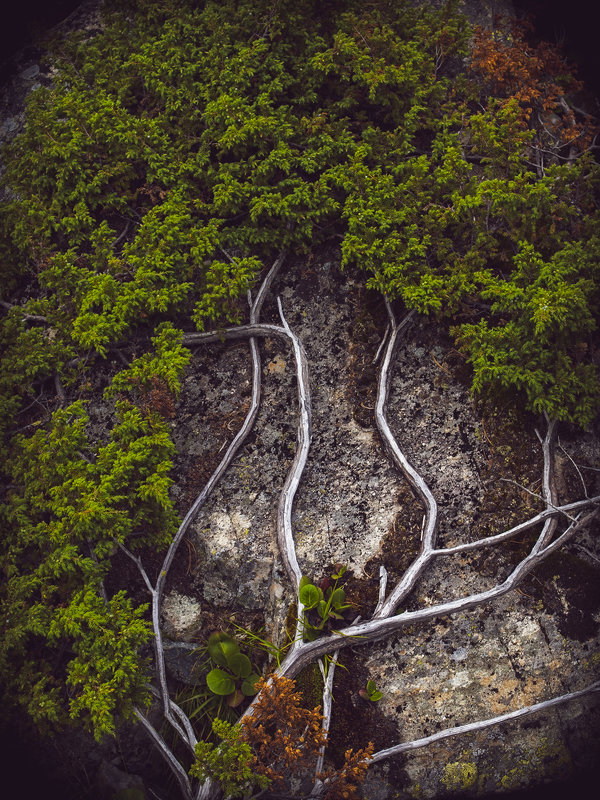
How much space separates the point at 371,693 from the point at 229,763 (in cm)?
107

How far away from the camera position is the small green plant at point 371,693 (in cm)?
362

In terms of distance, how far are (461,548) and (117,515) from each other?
254 centimetres

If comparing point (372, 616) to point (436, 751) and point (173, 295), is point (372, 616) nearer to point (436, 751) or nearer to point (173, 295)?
point (436, 751)

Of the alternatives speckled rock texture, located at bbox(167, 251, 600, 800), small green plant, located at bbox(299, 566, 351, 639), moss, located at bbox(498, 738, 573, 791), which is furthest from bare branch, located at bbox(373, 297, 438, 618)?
moss, located at bbox(498, 738, 573, 791)

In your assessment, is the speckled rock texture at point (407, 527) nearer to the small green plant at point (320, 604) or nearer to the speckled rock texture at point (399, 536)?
the speckled rock texture at point (399, 536)

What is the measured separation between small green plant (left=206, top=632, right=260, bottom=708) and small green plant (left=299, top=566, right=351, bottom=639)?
0.57 m

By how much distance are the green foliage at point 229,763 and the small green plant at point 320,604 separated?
0.80 meters

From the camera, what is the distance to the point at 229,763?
322cm

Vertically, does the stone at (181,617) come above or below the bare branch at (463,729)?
above

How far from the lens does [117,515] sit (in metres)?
3.60

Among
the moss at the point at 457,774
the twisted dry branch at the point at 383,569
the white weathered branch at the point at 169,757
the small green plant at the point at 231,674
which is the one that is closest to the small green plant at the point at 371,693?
the twisted dry branch at the point at 383,569

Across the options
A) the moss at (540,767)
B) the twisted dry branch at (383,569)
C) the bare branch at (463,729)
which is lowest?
the moss at (540,767)

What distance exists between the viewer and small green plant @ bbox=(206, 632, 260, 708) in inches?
150

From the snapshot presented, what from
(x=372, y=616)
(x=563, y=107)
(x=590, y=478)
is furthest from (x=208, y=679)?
(x=563, y=107)
